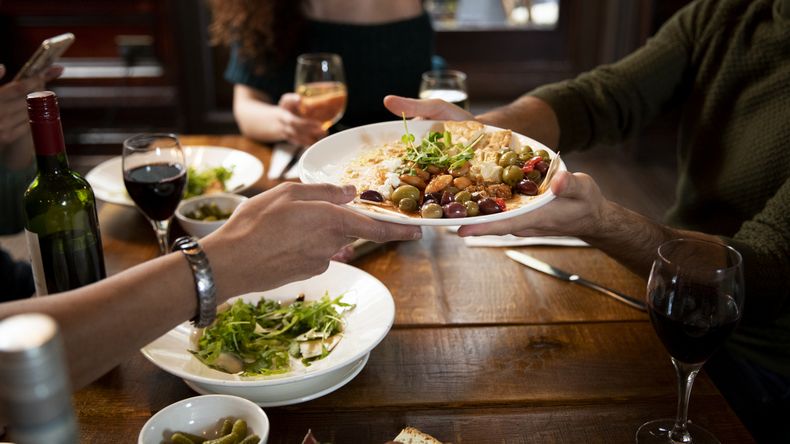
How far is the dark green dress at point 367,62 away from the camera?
2.49 meters

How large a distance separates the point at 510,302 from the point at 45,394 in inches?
38.7

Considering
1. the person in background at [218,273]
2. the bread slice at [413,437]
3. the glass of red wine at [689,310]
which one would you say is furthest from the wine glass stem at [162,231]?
the glass of red wine at [689,310]

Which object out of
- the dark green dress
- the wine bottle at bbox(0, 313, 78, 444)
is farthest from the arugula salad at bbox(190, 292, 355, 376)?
the dark green dress

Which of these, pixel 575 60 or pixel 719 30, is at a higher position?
pixel 719 30

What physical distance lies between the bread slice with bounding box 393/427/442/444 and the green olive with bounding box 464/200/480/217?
311mm

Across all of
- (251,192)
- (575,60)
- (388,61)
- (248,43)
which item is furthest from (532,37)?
(251,192)

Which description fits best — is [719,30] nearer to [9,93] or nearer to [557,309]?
[557,309]

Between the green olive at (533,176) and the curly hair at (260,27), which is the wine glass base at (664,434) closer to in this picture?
the green olive at (533,176)

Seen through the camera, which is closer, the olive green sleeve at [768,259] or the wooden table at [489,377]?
the wooden table at [489,377]

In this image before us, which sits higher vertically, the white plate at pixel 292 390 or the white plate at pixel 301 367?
the white plate at pixel 301 367

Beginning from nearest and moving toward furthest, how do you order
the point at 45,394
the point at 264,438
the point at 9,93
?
the point at 45,394
the point at 264,438
the point at 9,93

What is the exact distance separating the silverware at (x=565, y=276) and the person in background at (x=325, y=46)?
101cm

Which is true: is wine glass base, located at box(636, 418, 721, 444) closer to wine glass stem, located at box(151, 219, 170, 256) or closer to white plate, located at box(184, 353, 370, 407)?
white plate, located at box(184, 353, 370, 407)

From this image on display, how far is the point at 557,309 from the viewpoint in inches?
51.0
